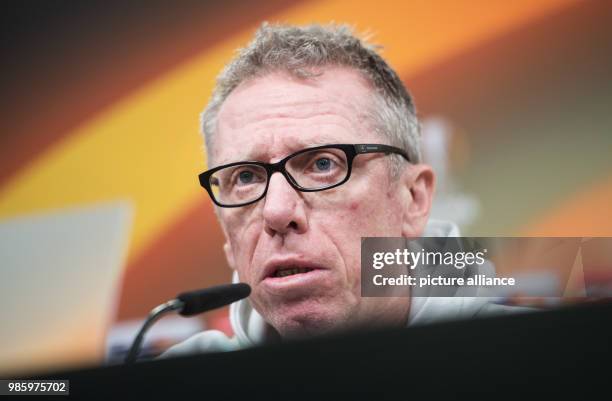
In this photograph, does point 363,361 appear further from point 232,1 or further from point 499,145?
point 232,1

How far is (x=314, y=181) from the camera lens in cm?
159

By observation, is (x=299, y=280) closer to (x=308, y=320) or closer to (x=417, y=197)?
(x=308, y=320)

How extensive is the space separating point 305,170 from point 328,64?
294 mm

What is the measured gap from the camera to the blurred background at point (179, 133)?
1775 millimetres

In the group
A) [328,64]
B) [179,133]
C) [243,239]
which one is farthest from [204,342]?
[328,64]

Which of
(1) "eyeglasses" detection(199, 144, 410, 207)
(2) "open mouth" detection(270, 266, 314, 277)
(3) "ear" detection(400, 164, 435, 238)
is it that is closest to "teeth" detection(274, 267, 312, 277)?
(2) "open mouth" detection(270, 266, 314, 277)

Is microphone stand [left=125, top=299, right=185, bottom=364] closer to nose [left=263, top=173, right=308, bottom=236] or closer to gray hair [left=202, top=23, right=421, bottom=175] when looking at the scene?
nose [left=263, top=173, right=308, bottom=236]

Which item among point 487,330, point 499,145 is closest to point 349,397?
point 487,330

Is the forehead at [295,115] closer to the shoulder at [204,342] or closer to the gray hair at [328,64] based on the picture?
the gray hair at [328,64]

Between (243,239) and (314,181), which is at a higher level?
(314,181)

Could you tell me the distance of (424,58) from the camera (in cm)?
189

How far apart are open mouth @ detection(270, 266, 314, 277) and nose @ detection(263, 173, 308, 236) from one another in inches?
3.3

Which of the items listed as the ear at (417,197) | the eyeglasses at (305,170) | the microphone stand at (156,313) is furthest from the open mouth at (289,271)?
the microphone stand at (156,313)

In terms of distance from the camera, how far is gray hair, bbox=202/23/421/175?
170 centimetres
